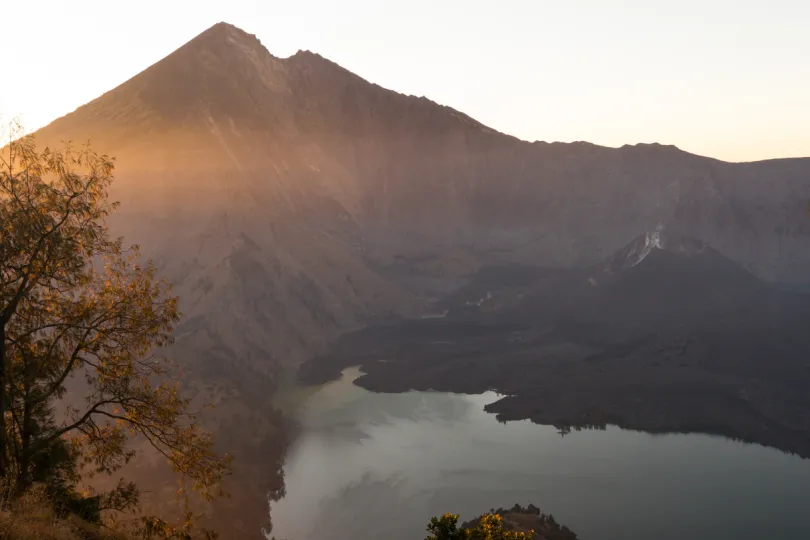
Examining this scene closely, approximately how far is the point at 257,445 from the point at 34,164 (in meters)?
80.8

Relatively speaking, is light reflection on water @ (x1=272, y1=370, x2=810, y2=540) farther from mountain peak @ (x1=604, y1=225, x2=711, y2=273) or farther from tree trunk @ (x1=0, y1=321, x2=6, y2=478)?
mountain peak @ (x1=604, y1=225, x2=711, y2=273)

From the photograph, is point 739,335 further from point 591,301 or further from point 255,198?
point 255,198

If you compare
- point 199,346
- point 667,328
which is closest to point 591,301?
point 667,328

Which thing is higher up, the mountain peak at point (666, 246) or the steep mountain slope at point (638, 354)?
the mountain peak at point (666, 246)

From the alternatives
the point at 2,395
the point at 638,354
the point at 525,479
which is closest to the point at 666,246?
the point at 638,354

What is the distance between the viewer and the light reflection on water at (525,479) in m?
68.4

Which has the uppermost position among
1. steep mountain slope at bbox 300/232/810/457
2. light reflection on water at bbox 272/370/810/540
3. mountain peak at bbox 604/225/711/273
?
mountain peak at bbox 604/225/711/273

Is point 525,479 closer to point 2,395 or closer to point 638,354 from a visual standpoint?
point 638,354

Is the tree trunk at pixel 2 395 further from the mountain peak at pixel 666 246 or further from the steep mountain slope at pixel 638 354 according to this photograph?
the mountain peak at pixel 666 246

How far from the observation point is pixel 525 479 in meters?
82.2

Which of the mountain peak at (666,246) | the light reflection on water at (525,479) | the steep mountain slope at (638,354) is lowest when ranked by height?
the light reflection on water at (525,479)

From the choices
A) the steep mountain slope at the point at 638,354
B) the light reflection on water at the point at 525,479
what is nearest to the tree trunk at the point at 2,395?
the light reflection on water at the point at 525,479

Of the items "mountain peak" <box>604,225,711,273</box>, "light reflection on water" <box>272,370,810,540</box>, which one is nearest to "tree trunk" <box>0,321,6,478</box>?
"light reflection on water" <box>272,370,810,540</box>

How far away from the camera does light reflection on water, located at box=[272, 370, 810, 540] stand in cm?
6838
